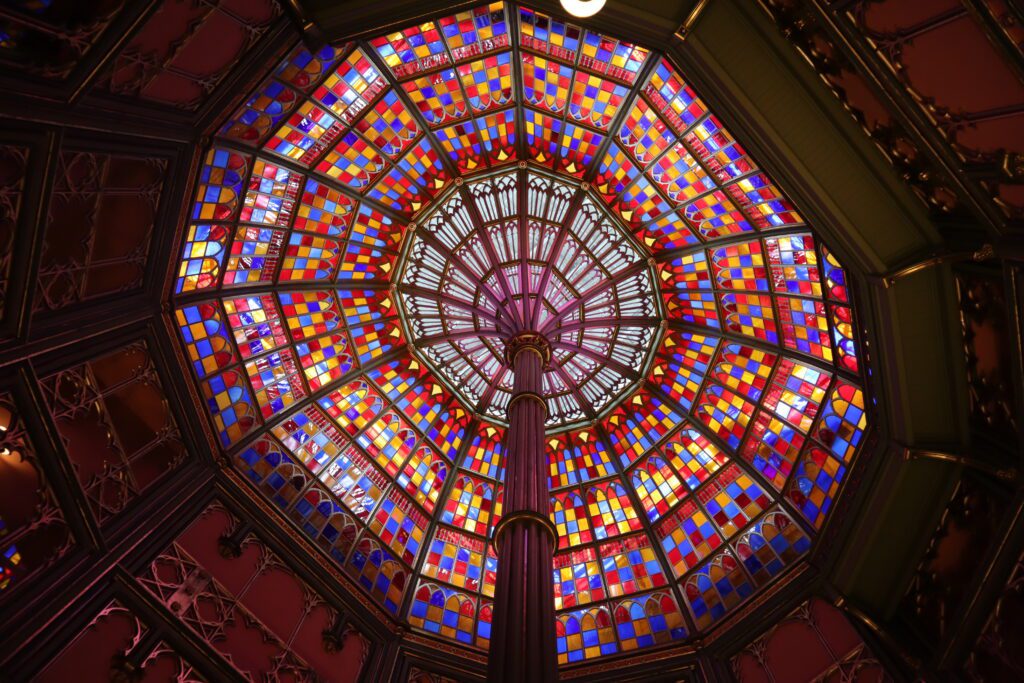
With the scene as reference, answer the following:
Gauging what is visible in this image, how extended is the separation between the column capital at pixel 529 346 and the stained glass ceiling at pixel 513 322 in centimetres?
110

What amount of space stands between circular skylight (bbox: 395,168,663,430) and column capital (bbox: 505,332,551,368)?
584mm

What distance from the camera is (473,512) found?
804 inches

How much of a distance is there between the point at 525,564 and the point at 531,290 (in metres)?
11.7

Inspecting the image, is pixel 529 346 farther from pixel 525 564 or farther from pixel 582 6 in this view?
pixel 582 6

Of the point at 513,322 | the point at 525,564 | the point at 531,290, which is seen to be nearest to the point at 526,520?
the point at 525,564

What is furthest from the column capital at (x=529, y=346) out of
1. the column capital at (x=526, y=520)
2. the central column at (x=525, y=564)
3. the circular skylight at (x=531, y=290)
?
the column capital at (x=526, y=520)

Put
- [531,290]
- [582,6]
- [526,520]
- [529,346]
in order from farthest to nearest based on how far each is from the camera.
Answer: [531,290], [529,346], [526,520], [582,6]

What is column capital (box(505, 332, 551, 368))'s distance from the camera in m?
18.1

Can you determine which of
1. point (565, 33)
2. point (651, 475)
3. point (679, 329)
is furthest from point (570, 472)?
point (565, 33)

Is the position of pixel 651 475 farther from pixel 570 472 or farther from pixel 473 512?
pixel 473 512

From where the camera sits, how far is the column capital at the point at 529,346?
59.5 feet

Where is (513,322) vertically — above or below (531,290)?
below

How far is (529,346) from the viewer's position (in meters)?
18.1

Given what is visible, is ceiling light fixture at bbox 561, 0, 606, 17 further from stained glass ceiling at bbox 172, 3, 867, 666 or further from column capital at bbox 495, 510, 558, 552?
column capital at bbox 495, 510, 558, 552
